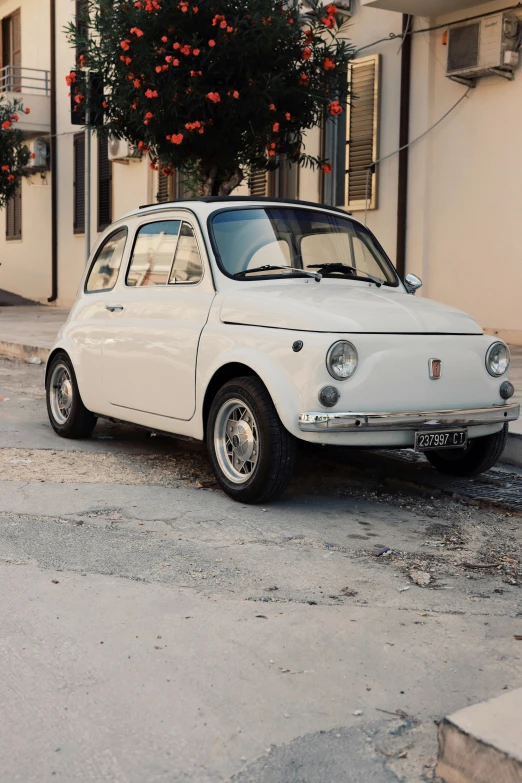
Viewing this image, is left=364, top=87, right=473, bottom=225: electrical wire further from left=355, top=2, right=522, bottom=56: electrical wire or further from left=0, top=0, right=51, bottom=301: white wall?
left=0, top=0, right=51, bottom=301: white wall

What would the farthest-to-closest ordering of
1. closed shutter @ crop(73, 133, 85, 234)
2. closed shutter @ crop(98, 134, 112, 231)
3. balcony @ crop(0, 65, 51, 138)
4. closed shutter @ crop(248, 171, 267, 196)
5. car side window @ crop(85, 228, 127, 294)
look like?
balcony @ crop(0, 65, 51, 138) → closed shutter @ crop(73, 133, 85, 234) → closed shutter @ crop(98, 134, 112, 231) → closed shutter @ crop(248, 171, 267, 196) → car side window @ crop(85, 228, 127, 294)

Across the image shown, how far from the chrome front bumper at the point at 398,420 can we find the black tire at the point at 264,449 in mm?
190

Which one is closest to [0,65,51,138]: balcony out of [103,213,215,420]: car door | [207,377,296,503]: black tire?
[103,213,215,420]: car door

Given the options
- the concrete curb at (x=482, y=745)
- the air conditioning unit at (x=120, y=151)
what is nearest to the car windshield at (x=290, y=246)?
the concrete curb at (x=482, y=745)

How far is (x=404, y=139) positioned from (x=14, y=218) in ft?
51.8

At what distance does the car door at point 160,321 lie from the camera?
20.2 ft

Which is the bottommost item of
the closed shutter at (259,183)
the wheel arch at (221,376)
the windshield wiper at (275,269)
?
the wheel arch at (221,376)

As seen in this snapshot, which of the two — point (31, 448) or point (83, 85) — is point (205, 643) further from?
point (83, 85)

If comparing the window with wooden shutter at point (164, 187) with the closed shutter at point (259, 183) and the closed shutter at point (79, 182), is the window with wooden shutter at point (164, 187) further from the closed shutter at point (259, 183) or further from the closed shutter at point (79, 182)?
the closed shutter at point (79, 182)

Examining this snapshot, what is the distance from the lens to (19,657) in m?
3.36

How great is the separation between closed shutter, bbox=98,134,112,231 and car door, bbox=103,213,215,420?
16.5m

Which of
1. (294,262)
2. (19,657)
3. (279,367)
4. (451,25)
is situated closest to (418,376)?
(279,367)

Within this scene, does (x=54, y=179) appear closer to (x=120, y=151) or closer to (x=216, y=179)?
(x=120, y=151)

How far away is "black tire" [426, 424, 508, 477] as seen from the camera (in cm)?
620
